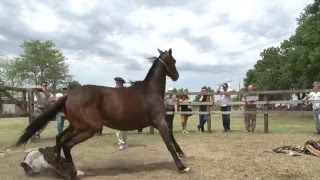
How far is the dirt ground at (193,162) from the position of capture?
22.5ft

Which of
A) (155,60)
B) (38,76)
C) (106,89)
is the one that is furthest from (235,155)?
(38,76)

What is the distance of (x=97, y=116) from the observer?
22.9 ft

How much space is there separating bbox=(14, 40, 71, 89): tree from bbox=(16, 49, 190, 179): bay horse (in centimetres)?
5752

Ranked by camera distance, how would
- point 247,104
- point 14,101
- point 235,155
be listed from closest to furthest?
point 235,155, point 14,101, point 247,104

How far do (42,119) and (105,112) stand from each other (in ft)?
3.77

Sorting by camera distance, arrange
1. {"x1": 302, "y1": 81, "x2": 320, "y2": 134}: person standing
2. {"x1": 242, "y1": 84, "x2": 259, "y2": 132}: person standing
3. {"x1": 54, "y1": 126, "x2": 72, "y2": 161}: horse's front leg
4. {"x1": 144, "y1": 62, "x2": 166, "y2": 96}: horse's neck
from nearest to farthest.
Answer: {"x1": 54, "y1": 126, "x2": 72, "y2": 161}: horse's front leg → {"x1": 144, "y1": 62, "x2": 166, "y2": 96}: horse's neck → {"x1": 302, "y1": 81, "x2": 320, "y2": 134}: person standing → {"x1": 242, "y1": 84, "x2": 259, "y2": 132}: person standing


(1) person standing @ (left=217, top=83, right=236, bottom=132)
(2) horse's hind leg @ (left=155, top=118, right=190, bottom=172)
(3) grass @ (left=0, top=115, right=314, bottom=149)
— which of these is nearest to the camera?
(2) horse's hind leg @ (left=155, top=118, right=190, bottom=172)

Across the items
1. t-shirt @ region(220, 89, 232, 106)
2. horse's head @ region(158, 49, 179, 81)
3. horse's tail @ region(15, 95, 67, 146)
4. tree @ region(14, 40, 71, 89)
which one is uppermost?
tree @ region(14, 40, 71, 89)

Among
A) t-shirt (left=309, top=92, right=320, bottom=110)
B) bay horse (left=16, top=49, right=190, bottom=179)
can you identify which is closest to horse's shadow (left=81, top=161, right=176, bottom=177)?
bay horse (left=16, top=49, right=190, bottom=179)

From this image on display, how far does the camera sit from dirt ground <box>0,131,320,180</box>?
6.87 m

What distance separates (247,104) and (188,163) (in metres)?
7.72

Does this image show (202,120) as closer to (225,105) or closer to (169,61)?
(225,105)

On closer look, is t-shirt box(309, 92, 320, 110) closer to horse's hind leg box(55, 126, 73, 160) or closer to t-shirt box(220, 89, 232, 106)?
t-shirt box(220, 89, 232, 106)

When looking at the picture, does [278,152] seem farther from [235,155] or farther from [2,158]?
[2,158]
